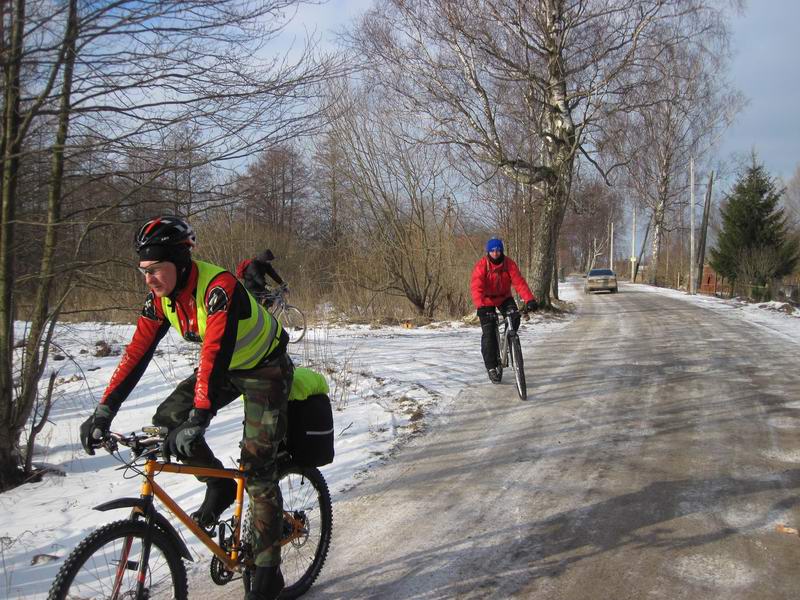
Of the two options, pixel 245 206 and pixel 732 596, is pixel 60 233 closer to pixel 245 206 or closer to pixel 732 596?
pixel 245 206

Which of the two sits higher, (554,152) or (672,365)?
(554,152)

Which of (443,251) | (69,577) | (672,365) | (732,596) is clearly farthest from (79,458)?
(443,251)

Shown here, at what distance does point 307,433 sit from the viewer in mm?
3104

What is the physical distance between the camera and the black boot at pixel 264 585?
2797 millimetres

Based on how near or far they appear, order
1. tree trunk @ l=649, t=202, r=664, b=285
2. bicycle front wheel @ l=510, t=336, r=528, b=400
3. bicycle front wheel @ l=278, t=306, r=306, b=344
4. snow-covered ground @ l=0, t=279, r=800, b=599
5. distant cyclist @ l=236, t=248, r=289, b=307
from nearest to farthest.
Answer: snow-covered ground @ l=0, t=279, r=800, b=599 → bicycle front wheel @ l=510, t=336, r=528, b=400 → distant cyclist @ l=236, t=248, r=289, b=307 → bicycle front wheel @ l=278, t=306, r=306, b=344 → tree trunk @ l=649, t=202, r=664, b=285

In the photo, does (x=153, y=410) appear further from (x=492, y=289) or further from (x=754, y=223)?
(x=754, y=223)

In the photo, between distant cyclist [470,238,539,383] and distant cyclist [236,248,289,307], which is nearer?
distant cyclist [470,238,539,383]

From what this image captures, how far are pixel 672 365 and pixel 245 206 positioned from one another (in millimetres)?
6698

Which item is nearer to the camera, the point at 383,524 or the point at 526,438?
the point at 383,524

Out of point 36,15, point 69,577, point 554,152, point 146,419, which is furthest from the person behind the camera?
point 554,152

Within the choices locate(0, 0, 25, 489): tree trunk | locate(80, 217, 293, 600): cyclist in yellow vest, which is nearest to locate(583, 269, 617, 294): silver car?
locate(0, 0, 25, 489): tree trunk

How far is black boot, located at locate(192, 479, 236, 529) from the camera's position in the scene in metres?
3.02

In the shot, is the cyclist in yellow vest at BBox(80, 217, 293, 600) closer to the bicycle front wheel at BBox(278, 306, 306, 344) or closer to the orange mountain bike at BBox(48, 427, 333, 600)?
the orange mountain bike at BBox(48, 427, 333, 600)

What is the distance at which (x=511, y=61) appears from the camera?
1614cm
